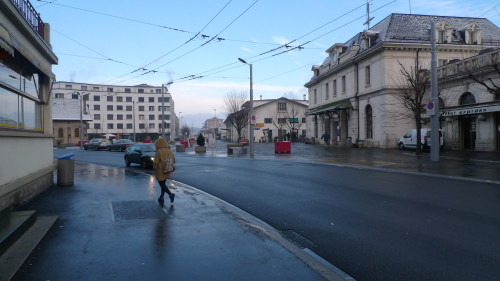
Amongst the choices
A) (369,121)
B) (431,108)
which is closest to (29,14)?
(431,108)

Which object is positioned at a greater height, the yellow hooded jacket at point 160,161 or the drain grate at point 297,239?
the yellow hooded jacket at point 160,161

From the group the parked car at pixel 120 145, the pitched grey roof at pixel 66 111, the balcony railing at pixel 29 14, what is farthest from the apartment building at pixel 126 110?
the balcony railing at pixel 29 14

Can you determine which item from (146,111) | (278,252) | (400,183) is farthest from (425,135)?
(146,111)

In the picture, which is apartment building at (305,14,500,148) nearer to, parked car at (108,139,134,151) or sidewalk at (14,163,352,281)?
parked car at (108,139,134,151)

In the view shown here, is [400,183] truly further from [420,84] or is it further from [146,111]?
[146,111]

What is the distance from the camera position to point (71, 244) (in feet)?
18.2

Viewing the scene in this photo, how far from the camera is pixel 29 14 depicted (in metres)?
9.88

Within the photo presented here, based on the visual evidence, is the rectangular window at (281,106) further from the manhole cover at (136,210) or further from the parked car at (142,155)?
the manhole cover at (136,210)

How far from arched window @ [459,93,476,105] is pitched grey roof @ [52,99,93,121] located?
5524cm

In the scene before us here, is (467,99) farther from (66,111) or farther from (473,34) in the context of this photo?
(66,111)

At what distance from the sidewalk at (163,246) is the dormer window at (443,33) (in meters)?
33.3

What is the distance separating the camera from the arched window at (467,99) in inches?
1058

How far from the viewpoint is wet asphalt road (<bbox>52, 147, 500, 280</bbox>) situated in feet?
15.9

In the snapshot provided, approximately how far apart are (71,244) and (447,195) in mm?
8777
